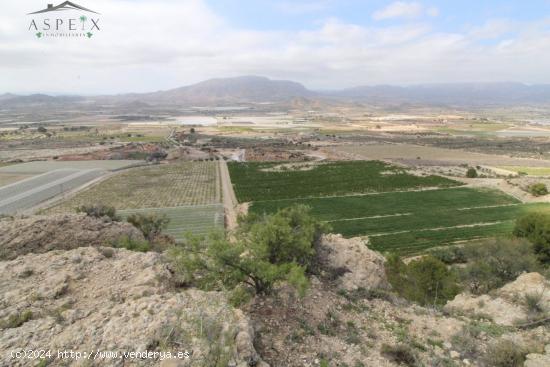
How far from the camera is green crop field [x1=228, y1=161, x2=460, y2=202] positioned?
60906mm

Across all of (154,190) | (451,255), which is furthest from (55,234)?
(154,190)

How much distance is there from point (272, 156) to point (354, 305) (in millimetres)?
84628

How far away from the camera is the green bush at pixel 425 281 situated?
23547 millimetres

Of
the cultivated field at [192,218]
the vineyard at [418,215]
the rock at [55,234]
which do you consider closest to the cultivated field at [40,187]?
the cultivated field at [192,218]

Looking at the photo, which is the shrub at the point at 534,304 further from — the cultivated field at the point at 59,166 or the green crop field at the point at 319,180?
the cultivated field at the point at 59,166

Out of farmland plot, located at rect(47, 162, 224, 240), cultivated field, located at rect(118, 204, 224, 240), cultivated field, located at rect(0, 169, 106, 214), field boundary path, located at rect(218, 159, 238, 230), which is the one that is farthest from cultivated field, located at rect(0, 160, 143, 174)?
cultivated field, located at rect(118, 204, 224, 240)

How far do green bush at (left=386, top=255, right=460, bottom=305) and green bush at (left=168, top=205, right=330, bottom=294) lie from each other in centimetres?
974

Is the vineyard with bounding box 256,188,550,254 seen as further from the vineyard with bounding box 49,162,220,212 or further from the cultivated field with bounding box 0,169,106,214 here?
the cultivated field with bounding box 0,169,106,214

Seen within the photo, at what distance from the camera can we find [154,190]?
6259 cm

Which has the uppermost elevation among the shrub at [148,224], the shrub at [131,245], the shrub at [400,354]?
the shrub at [131,245]

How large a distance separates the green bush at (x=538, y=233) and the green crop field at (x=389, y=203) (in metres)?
7.03

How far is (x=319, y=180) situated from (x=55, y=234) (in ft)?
171

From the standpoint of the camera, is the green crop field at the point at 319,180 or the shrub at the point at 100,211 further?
the green crop field at the point at 319,180

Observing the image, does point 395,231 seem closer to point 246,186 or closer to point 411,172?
point 246,186
